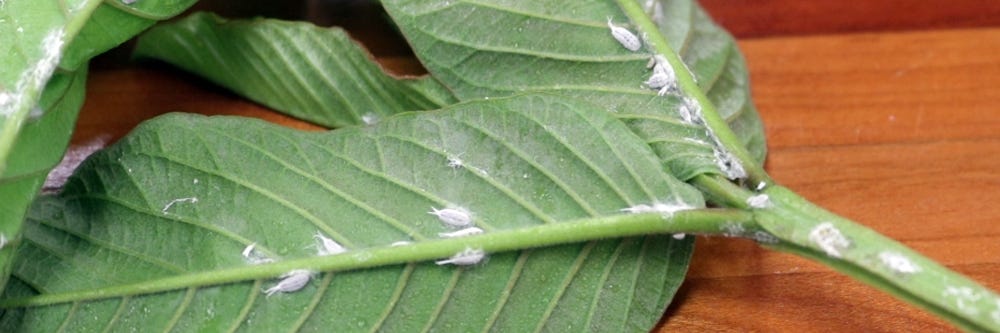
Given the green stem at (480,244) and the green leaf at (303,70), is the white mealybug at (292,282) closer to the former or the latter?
the green stem at (480,244)

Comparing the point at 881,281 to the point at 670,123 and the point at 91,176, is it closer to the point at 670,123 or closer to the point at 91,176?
the point at 670,123

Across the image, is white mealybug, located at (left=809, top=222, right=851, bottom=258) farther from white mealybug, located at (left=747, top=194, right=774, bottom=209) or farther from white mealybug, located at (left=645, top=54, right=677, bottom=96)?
white mealybug, located at (left=645, top=54, right=677, bottom=96)

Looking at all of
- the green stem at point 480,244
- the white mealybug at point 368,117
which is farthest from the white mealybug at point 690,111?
the white mealybug at point 368,117

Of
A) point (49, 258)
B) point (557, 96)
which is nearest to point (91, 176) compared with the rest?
point (49, 258)

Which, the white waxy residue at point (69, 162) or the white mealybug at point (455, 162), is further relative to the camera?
the white waxy residue at point (69, 162)

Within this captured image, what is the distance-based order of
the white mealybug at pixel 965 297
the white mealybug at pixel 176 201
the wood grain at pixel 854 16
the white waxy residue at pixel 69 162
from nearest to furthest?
the white mealybug at pixel 965 297 → the white mealybug at pixel 176 201 → the white waxy residue at pixel 69 162 → the wood grain at pixel 854 16

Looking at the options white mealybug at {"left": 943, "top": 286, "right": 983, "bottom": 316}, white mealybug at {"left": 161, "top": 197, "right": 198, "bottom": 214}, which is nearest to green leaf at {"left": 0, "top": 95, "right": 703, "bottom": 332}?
white mealybug at {"left": 161, "top": 197, "right": 198, "bottom": 214}

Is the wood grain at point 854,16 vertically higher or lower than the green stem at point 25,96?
lower
